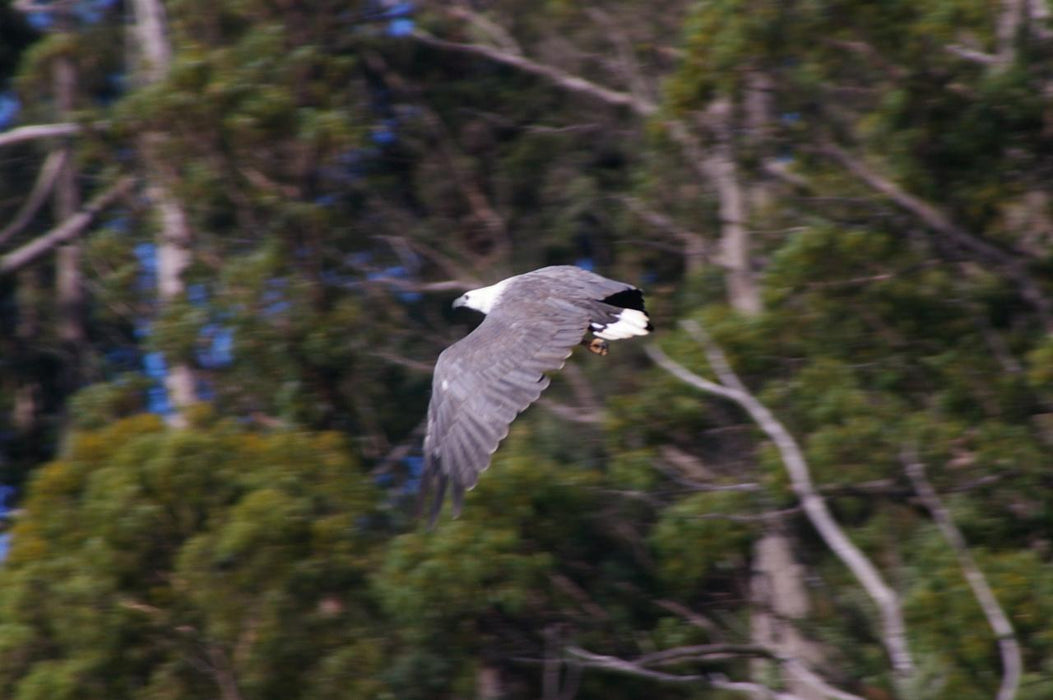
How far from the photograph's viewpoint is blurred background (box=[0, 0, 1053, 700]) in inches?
346

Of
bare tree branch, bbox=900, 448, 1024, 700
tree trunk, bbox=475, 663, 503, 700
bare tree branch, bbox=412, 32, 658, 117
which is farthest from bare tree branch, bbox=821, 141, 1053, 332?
tree trunk, bbox=475, 663, 503, 700

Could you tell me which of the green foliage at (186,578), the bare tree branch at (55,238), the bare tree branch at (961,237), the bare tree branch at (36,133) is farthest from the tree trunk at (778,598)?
the bare tree branch at (36,133)

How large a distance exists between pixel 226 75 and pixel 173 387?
7.72 feet

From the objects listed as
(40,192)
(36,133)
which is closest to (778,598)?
(36,133)

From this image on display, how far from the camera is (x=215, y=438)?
9250 mm

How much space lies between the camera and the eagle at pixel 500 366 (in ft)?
19.8

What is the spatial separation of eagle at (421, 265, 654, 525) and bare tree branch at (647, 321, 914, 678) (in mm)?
1798

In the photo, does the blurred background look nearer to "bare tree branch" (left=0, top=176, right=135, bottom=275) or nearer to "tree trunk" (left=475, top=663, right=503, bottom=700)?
"tree trunk" (left=475, top=663, right=503, bottom=700)

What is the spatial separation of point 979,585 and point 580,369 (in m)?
4.63

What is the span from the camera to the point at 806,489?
8.59 meters

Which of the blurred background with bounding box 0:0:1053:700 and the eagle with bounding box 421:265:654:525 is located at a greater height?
the eagle with bounding box 421:265:654:525

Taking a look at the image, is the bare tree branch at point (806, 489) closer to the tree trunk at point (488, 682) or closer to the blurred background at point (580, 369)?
the blurred background at point (580, 369)

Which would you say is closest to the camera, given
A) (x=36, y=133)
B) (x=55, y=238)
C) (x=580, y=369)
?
(x=580, y=369)

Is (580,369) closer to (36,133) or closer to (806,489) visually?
(806,489)
